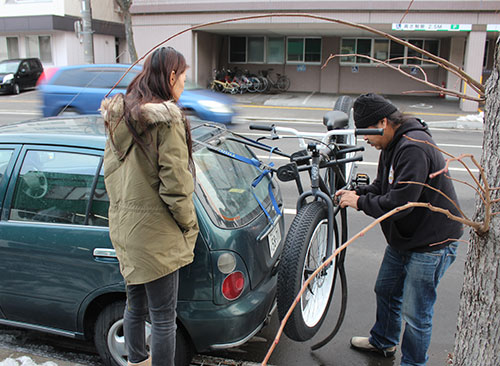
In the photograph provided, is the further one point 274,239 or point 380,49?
point 380,49

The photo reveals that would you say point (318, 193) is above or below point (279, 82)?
below

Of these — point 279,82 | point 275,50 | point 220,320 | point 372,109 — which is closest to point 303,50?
point 275,50

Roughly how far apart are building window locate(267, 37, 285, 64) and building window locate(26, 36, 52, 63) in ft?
39.8

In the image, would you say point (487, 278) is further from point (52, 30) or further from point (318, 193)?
point (52, 30)

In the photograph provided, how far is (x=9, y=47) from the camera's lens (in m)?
27.0

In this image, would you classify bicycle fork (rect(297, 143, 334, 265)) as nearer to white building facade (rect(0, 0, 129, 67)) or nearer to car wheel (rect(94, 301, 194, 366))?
car wheel (rect(94, 301, 194, 366))

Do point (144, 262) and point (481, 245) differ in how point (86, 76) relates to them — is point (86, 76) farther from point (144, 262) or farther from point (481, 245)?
point (481, 245)

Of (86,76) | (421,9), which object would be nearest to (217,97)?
(86,76)

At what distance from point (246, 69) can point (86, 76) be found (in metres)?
14.9

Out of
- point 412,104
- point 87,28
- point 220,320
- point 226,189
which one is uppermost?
point 87,28

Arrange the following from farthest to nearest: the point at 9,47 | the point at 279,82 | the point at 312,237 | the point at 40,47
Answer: the point at 9,47 < the point at 40,47 < the point at 279,82 < the point at 312,237

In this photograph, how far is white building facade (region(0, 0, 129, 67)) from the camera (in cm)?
2436

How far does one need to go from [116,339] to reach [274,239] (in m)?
1.17

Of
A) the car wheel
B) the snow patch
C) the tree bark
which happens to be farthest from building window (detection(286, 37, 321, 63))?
the snow patch
